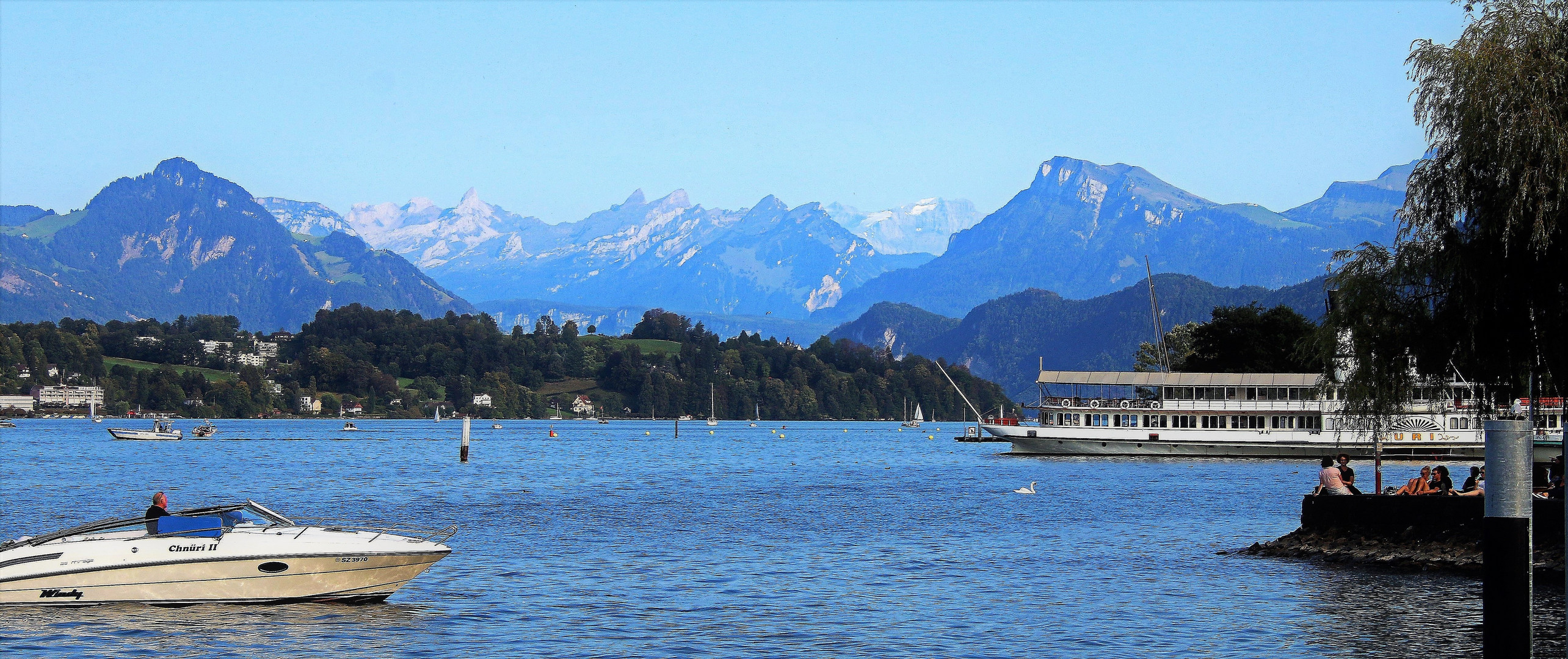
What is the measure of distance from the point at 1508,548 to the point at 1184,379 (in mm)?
93899

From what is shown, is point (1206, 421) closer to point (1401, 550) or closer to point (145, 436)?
point (1401, 550)

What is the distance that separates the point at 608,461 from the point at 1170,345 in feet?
271

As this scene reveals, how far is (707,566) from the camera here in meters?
39.0

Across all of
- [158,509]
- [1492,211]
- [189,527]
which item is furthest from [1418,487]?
[158,509]

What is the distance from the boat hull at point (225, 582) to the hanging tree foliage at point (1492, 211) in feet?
78.2

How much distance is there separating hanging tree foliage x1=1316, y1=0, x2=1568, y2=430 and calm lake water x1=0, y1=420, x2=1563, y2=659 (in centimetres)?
552

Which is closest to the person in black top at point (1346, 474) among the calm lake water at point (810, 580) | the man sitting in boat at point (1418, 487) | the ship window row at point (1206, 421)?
the man sitting in boat at point (1418, 487)

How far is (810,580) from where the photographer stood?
36031 millimetres

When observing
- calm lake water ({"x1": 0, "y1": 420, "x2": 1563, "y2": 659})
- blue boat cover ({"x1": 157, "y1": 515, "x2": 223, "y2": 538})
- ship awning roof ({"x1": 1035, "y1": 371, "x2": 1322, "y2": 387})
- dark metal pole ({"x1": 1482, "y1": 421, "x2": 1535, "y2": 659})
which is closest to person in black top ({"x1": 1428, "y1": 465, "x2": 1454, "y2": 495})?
calm lake water ({"x1": 0, "y1": 420, "x2": 1563, "y2": 659})

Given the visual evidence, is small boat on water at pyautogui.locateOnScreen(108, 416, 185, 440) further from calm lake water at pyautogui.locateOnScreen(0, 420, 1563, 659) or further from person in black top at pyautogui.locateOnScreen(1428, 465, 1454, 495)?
person in black top at pyautogui.locateOnScreen(1428, 465, 1454, 495)

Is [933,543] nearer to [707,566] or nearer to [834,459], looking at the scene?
[707,566]

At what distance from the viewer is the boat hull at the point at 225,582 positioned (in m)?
29.0

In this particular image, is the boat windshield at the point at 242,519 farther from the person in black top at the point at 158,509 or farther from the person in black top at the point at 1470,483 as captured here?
the person in black top at the point at 1470,483

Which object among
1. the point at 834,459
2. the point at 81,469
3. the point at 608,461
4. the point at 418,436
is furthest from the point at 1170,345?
the point at 81,469
